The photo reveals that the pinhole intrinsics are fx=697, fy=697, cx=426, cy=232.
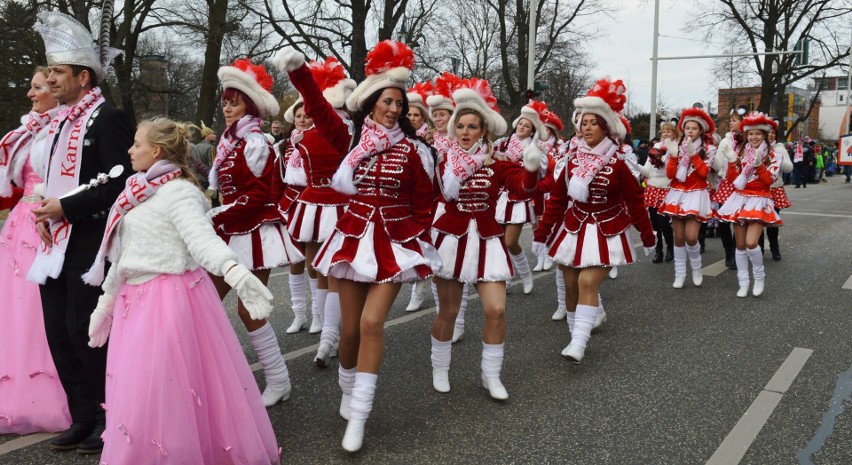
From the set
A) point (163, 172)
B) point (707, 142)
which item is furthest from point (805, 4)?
point (163, 172)

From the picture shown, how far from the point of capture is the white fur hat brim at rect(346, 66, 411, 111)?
12.7 ft

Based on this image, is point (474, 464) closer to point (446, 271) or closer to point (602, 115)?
point (446, 271)

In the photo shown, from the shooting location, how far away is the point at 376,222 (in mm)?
3846

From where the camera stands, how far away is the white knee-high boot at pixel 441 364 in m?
4.66

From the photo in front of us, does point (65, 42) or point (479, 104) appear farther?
point (479, 104)

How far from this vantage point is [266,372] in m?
4.37

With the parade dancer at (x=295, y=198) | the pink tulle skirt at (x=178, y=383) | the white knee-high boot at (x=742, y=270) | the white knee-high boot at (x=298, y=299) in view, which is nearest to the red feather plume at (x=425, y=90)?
the parade dancer at (x=295, y=198)

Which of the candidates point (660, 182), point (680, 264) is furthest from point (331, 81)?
point (660, 182)

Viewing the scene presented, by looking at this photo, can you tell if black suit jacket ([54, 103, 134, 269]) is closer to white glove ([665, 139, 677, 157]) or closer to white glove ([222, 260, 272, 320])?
white glove ([222, 260, 272, 320])

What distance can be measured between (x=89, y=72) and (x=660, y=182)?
295 inches

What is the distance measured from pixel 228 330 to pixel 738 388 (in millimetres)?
3444

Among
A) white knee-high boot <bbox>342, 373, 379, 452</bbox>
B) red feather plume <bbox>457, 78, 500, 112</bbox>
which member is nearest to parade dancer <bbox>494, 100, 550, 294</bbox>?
red feather plume <bbox>457, 78, 500, 112</bbox>

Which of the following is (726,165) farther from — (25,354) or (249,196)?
(25,354)

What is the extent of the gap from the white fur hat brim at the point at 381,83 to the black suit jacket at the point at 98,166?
1262mm
